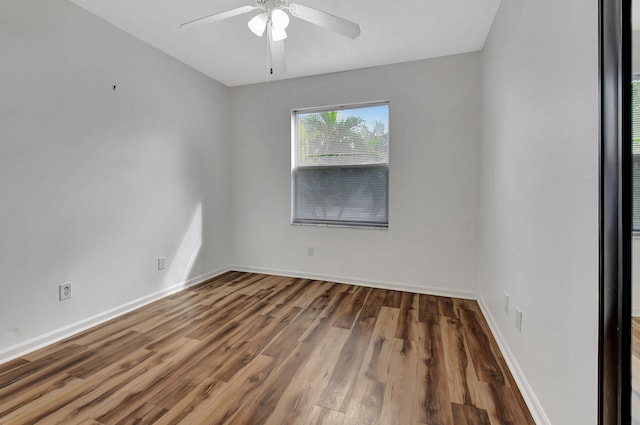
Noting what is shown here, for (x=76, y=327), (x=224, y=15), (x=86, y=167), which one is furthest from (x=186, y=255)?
(x=224, y=15)

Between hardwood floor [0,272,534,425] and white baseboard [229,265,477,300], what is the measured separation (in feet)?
0.86

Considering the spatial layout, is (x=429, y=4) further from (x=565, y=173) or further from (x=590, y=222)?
(x=590, y=222)

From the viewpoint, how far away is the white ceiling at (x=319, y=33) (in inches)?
87.6

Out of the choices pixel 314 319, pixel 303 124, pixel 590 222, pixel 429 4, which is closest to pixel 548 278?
pixel 590 222

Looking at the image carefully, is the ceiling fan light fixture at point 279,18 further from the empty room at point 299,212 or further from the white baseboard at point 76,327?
the white baseboard at point 76,327

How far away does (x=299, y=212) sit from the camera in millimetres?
3818

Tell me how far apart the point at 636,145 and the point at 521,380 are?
1.42 meters

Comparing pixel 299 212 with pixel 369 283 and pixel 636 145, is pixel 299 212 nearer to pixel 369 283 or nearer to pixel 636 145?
pixel 369 283

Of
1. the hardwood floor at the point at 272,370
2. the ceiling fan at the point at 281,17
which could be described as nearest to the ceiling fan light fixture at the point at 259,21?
the ceiling fan at the point at 281,17

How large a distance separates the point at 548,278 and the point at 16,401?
109 inches

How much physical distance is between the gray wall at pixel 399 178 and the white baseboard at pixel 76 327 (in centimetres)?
129

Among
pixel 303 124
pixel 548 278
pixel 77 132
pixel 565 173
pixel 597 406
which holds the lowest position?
pixel 597 406

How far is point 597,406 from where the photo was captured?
937 mm

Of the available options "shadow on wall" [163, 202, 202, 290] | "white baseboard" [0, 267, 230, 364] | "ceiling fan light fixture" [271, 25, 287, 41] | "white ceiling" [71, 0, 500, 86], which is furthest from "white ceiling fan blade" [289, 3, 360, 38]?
"white baseboard" [0, 267, 230, 364]
